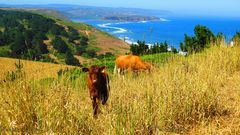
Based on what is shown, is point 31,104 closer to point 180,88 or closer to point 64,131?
point 64,131

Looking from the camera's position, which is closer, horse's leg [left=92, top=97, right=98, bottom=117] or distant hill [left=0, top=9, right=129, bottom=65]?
horse's leg [left=92, top=97, right=98, bottom=117]

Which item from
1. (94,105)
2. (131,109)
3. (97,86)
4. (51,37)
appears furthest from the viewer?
(51,37)

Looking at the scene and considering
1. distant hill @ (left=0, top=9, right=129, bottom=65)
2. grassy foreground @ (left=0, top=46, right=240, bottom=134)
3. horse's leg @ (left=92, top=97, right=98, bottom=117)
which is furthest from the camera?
distant hill @ (left=0, top=9, right=129, bottom=65)

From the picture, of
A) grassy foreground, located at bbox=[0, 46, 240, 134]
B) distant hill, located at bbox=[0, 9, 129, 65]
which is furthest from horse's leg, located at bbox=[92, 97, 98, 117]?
distant hill, located at bbox=[0, 9, 129, 65]

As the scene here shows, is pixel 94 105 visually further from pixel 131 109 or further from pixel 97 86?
pixel 131 109

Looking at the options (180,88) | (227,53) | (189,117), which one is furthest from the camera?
(227,53)

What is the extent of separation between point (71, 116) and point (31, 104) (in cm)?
72

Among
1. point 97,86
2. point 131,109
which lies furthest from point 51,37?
point 131,109

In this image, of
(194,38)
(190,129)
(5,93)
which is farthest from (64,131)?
(194,38)

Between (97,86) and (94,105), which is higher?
(97,86)

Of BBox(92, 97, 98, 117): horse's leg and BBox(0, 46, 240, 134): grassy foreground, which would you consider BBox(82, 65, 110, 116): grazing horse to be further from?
BBox(0, 46, 240, 134): grassy foreground

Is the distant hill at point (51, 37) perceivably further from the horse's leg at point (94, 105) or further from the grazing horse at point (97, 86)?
the horse's leg at point (94, 105)

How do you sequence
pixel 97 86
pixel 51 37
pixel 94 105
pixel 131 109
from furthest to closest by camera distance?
pixel 51 37
pixel 97 86
pixel 94 105
pixel 131 109

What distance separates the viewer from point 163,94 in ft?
20.2
